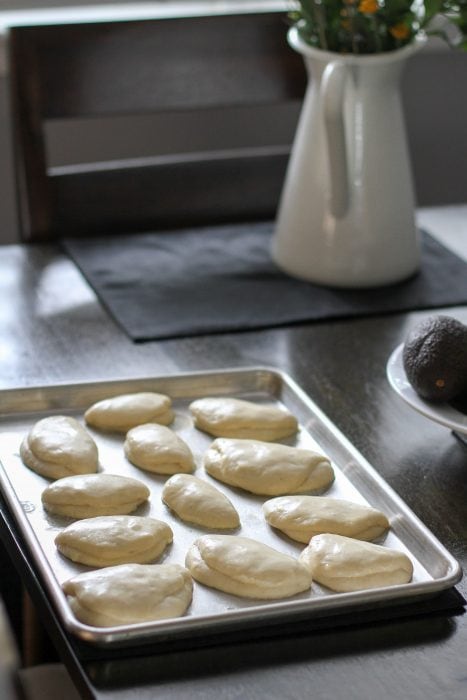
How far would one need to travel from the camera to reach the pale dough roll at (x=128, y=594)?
0.71m

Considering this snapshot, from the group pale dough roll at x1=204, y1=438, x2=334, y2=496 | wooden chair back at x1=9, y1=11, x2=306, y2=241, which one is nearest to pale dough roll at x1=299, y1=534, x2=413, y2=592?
pale dough roll at x1=204, y1=438, x2=334, y2=496

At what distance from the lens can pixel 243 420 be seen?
990 mm

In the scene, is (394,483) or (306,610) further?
(394,483)

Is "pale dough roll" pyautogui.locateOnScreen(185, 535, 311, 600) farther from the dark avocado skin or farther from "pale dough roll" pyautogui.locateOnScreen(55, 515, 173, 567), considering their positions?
the dark avocado skin

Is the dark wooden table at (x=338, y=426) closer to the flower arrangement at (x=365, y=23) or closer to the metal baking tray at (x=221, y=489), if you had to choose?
the metal baking tray at (x=221, y=489)

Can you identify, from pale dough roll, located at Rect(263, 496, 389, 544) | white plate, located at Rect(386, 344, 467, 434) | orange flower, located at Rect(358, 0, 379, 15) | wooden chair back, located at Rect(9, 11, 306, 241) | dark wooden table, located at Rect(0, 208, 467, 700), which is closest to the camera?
dark wooden table, located at Rect(0, 208, 467, 700)

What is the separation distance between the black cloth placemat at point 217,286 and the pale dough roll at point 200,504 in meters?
0.39

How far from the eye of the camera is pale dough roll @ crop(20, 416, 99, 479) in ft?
2.95

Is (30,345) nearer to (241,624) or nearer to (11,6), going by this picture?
(241,624)

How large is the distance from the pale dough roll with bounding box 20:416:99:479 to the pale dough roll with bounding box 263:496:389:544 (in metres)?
0.15

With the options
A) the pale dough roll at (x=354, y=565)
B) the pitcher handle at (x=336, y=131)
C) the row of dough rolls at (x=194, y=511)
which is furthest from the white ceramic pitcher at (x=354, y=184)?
the pale dough roll at (x=354, y=565)

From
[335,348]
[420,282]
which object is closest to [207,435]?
[335,348]

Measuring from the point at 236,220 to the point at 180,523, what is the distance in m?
0.89

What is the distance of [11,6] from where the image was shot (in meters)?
2.48
